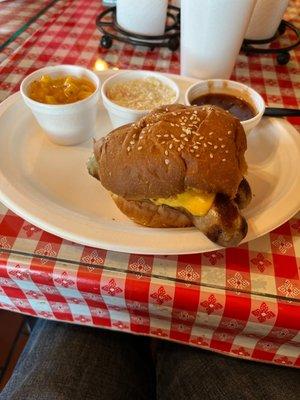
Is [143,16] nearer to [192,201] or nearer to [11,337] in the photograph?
[192,201]

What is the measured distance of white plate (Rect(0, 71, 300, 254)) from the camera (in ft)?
2.38

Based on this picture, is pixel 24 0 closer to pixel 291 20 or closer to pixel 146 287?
pixel 291 20

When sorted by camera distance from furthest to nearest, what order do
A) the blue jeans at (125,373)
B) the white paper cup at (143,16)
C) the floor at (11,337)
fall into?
the floor at (11,337)
the white paper cup at (143,16)
the blue jeans at (125,373)

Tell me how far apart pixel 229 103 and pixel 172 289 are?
0.58m

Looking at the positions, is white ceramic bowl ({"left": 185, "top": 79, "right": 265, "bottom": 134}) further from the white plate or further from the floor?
the floor

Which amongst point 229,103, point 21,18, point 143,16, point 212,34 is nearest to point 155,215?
point 229,103

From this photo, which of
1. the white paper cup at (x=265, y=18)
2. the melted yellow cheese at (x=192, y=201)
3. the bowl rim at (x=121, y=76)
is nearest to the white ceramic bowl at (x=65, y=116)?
the bowl rim at (x=121, y=76)

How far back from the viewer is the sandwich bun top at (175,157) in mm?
684

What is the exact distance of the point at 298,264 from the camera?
0.76 metres

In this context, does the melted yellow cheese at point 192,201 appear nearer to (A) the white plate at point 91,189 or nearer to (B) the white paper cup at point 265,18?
(A) the white plate at point 91,189

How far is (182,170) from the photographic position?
0.68m

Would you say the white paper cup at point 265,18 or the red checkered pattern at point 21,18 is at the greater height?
the white paper cup at point 265,18

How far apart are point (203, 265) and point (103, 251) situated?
0.20 meters

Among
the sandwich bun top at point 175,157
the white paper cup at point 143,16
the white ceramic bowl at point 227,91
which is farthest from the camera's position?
the white paper cup at point 143,16
